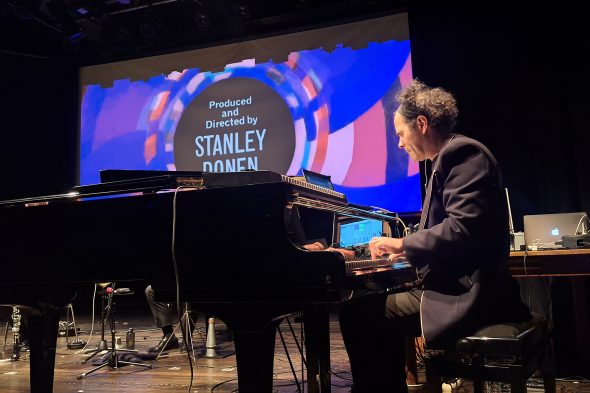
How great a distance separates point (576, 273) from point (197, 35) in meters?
4.90

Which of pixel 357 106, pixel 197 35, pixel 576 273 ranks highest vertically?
pixel 197 35

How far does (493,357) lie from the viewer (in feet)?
5.58

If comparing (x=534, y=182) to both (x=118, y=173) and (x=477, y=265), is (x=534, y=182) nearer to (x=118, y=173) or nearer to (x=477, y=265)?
(x=477, y=265)

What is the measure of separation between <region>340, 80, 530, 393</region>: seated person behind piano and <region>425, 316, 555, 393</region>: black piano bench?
54mm

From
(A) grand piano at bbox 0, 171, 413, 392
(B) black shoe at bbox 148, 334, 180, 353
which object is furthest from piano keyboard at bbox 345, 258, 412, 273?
(B) black shoe at bbox 148, 334, 180, 353

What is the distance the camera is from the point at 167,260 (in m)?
1.78

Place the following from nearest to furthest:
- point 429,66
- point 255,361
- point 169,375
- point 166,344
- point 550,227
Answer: point 255,361 < point 550,227 < point 169,375 < point 166,344 < point 429,66

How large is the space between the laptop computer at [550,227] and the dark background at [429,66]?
0.57 meters

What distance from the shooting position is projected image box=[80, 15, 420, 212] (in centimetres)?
498

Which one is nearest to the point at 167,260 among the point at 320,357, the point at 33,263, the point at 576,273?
the point at 33,263

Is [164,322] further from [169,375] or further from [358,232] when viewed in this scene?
[358,232]

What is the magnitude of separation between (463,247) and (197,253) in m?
0.90

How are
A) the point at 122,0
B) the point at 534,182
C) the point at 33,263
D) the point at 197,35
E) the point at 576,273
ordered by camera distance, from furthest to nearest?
1. the point at 197,35
2. the point at 122,0
3. the point at 534,182
4. the point at 576,273
5. the point at 33,263

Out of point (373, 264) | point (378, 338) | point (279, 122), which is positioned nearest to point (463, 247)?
point (373, 264)
